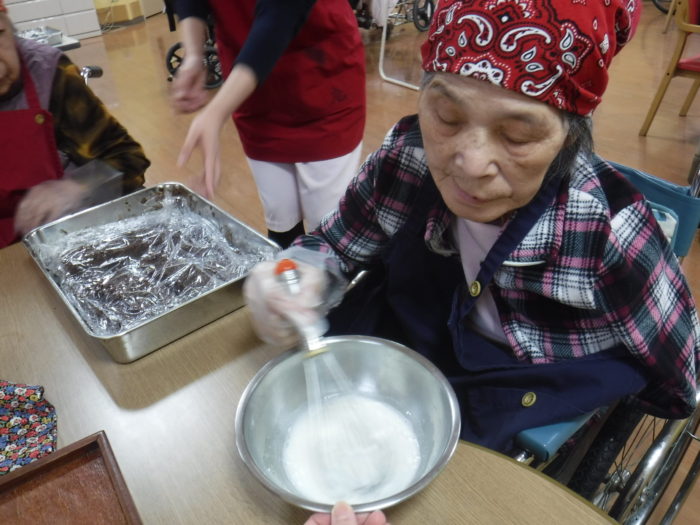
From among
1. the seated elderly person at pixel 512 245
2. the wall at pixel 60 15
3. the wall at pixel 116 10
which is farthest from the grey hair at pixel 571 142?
the wall at pixel 116 10

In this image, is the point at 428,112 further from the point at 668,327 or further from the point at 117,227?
the point at 117,227

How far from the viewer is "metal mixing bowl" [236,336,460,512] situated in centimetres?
65

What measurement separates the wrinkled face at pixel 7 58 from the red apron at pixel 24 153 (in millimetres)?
35

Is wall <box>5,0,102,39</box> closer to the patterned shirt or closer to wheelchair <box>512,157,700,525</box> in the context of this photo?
the patterned shirt

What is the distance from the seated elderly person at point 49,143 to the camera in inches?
44.6

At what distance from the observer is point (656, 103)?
121 inches

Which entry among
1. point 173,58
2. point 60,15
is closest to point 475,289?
point 173,58

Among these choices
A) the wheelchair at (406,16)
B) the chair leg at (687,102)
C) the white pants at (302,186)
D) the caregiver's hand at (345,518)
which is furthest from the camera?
the wheelchair at (406,16)

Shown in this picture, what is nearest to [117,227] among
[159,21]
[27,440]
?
[27,440]

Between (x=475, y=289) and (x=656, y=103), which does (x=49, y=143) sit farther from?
(x=656, y=103)

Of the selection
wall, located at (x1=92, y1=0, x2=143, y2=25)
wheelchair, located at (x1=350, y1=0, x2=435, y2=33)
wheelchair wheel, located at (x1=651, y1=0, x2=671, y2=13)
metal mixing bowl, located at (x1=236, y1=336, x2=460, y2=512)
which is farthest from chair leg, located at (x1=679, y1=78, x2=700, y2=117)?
wall, located at (x1=92, y1=0, x2=143, y2=25)

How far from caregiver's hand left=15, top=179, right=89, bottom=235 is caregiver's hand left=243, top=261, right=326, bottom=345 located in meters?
0.56

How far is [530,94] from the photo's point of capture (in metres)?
0.60

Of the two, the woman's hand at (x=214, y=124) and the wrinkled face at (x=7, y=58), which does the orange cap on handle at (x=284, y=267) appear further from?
the wrinkled face at (x=7, y=58)
